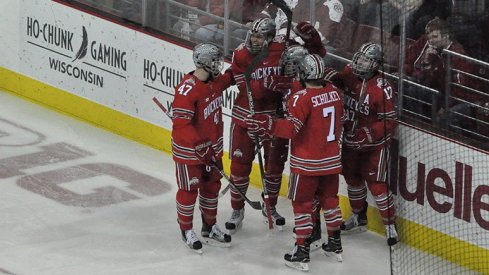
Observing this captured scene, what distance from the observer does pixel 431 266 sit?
7.90 m

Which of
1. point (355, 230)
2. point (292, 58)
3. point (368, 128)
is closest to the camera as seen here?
point (292, 58)

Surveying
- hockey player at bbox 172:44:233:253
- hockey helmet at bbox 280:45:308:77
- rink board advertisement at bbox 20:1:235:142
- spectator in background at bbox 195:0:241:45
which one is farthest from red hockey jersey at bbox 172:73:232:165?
spectator in background at bbox 195:0:241:45

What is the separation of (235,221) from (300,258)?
0.73m

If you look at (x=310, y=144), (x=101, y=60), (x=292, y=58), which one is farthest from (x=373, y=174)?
(x=101, y=60)

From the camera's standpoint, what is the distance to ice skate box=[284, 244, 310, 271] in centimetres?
774

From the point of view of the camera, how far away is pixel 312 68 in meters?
7.46

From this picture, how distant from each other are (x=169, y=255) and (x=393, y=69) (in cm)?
179

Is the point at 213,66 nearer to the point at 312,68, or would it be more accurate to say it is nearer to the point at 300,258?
the point at 312,68

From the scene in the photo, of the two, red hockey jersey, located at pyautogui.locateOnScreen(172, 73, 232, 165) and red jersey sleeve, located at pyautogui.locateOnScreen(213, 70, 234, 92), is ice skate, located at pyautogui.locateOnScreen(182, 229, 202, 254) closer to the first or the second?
red hockey jersey, located at pyautogui.locateOnScreen(172, 73, 232, 165)

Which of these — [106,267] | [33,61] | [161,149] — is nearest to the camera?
[106,267]

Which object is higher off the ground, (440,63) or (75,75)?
(440,63)

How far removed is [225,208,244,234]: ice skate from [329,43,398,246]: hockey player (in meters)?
0.70

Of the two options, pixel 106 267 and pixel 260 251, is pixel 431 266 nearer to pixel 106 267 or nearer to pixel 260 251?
pixel 260 251

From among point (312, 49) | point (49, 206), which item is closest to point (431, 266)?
point (312, 49)
